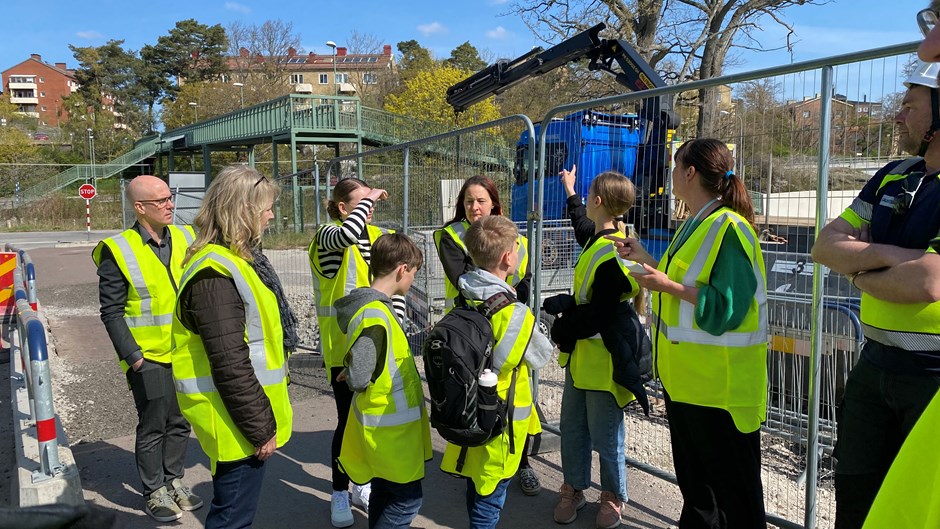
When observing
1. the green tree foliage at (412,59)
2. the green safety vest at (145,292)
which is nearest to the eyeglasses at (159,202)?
the green safety vest at (145,292)

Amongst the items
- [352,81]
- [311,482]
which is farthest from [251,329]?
[352,81]

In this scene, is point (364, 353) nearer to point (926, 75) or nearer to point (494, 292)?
point (494, 292)

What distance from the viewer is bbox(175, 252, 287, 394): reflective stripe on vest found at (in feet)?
8.22

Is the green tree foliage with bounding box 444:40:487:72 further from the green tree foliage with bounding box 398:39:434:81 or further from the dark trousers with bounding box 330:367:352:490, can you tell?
the dark trousers with bounding box 330:367:352:490

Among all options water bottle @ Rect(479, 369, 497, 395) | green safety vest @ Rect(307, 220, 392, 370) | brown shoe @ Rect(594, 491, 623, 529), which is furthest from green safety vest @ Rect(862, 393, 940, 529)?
green safety vest @ Rect(307, 220, 392, 370)

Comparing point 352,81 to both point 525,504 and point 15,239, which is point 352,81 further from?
point 525,504

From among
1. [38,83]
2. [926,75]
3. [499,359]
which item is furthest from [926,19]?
[38,83]

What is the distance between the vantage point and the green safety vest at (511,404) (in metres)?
2.70

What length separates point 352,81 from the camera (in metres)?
59.5

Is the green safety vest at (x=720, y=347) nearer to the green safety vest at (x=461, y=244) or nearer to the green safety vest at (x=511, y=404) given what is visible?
the green safety vest at (x=511, y=404)

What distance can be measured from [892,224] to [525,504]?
8.20 ft

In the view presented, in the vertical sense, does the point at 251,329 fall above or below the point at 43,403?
above

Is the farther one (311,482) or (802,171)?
(311,482)

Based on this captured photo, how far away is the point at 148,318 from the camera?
3635 mm
